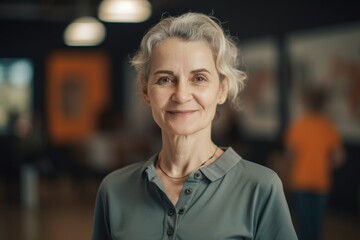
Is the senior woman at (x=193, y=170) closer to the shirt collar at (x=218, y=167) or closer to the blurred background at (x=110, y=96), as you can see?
the shirt collar at (x=218, y=167)

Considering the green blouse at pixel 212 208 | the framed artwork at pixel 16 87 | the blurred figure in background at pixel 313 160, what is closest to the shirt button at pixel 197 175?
the green blouse at pixel 212 208

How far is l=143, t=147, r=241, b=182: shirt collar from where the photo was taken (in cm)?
175

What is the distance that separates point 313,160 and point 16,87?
979 cm

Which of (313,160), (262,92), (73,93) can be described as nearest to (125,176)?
(313,160)

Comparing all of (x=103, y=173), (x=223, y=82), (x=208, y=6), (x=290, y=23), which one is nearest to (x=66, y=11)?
(x=208, y=6)

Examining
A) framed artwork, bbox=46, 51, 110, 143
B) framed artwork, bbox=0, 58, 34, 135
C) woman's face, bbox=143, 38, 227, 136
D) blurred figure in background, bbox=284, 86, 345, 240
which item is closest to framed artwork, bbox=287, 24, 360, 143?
blurred figure in background, bbox=284, 86, 345, 240

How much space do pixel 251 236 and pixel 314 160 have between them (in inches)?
157

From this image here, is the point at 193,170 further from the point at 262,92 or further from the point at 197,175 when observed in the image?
the point at 262,92

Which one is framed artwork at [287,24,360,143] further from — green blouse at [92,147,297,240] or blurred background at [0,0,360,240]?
green blouse at [92,147,297,240]

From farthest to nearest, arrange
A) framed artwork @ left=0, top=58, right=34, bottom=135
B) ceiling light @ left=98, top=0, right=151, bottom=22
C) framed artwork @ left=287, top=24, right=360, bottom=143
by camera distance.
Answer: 1. framed artwork @ left=0, top=58, right=34, bottom=135
2. framed artwork @ left=287, top=24, right=360, bottom=143
3. ceiling light @ left=98, top=0, right=151, bottom=22

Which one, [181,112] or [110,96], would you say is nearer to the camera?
[181,112]

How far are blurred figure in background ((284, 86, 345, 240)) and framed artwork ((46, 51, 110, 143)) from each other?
889 cm

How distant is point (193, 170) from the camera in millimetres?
1807

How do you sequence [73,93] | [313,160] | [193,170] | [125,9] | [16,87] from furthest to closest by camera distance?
[73,93], [16,87], [125,9], [313,160], [193,170]
